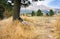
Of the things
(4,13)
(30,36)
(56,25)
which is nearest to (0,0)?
(4,13)

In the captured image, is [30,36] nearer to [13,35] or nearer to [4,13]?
[13,35]

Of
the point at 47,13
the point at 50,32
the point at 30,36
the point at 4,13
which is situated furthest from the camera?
the point at 4,13

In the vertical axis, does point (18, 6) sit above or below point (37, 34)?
above

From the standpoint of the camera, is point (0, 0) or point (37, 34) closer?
point (37, 34)

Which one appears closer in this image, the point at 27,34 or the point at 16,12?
the point at 27,34

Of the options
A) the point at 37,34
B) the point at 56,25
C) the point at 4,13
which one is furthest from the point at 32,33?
the point at 4,13

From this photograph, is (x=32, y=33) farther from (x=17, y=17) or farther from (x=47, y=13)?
(x=47, y=13)

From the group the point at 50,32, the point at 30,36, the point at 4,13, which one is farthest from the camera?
the point at 4,13

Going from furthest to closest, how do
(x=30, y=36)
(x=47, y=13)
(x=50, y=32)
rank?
(x=47, y=13)
(x=50, y=32)
(x=30, y=36)

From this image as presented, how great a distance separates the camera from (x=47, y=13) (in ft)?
45.4

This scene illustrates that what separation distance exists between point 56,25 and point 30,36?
1.65 m

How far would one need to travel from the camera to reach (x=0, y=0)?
14000 millimetres

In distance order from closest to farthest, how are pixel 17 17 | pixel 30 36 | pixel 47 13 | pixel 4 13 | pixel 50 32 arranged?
pixel 30 36
pixel 50 32
pixel 17 17
pixel 47 13
pixel 4 13

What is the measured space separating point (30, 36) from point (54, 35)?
2.86ft
